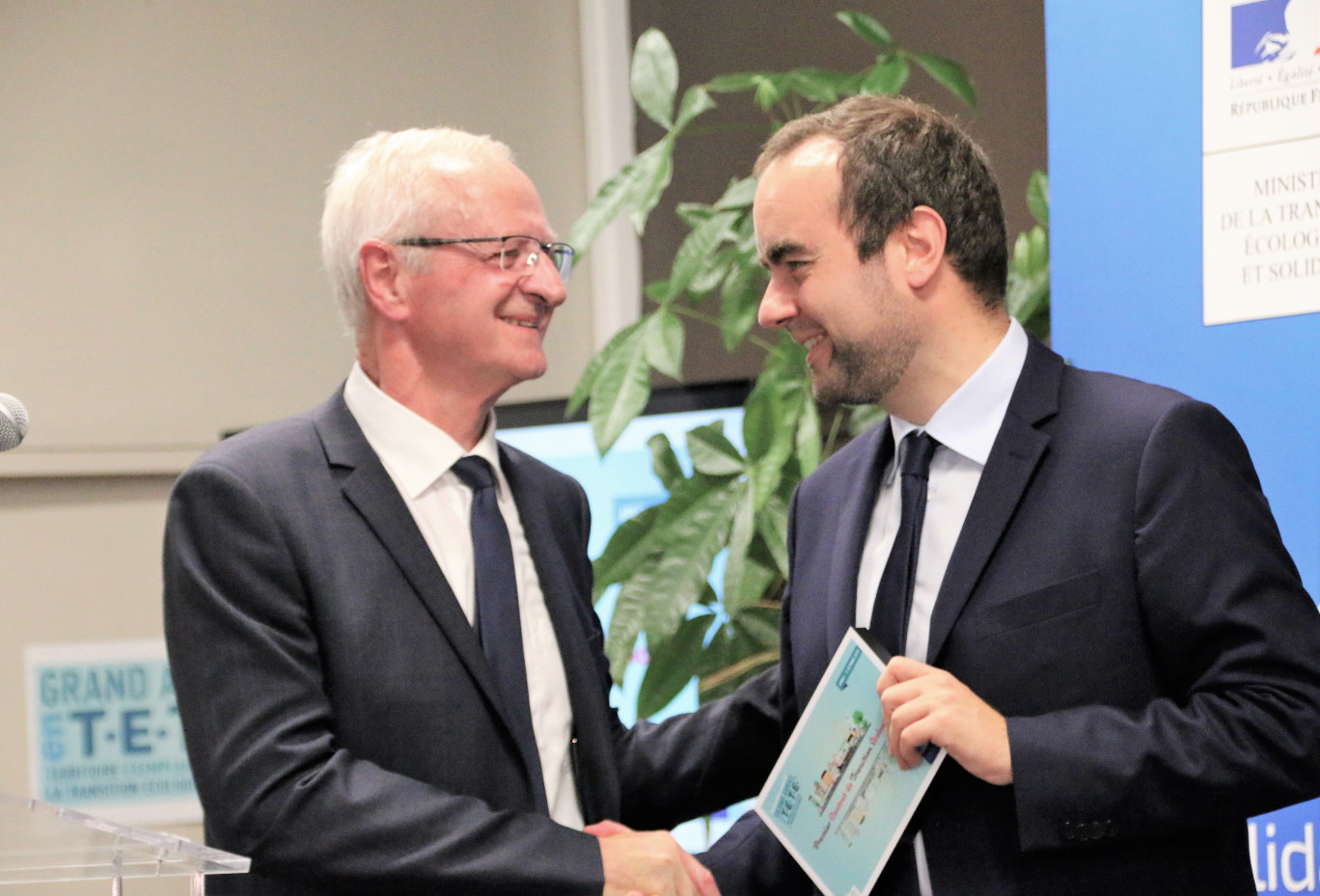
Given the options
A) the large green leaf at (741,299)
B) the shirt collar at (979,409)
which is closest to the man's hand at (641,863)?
the shirt collar at (979,409)

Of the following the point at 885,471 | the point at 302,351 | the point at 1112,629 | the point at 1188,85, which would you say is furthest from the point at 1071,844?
the point at 302,351

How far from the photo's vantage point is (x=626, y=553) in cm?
323

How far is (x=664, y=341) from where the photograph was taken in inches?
129

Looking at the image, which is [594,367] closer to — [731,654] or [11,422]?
[731,654]

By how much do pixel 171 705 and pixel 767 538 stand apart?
231cm

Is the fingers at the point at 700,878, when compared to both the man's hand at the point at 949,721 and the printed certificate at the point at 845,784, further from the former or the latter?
the man's hand at the point at 949,721

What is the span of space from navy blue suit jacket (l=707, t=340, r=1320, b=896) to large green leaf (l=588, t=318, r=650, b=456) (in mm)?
1300

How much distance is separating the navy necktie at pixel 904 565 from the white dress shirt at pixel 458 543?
0.55 meters

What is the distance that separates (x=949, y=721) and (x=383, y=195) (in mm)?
1280

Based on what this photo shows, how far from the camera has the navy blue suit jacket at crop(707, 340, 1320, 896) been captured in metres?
1.79

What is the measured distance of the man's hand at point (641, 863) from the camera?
2059 millimetres

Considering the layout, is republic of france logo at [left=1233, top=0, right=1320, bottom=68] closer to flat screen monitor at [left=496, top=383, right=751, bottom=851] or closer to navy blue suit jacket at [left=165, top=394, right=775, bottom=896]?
navy blue suit jacket at [left=165, top=394, right=775, bottom=896]

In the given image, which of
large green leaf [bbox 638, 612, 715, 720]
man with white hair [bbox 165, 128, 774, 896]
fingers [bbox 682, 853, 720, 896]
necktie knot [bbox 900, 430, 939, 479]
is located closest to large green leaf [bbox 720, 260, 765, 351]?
large green leaf [bbox 638, 612, 715, 720]

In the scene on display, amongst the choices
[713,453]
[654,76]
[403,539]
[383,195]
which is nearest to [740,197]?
[654,76]
